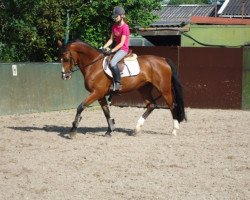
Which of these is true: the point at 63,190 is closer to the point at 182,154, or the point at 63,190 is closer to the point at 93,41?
the point at 182,154

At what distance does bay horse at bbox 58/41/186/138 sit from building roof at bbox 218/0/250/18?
112ft

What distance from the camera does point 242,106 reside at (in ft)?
62.4

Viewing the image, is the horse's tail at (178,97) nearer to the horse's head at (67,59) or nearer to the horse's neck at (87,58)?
the horse's neck at (87,58)

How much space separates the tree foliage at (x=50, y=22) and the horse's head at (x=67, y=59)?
581 centimetres

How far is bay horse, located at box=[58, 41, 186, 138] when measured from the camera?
12.2 meters

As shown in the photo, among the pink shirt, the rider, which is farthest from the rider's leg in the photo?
the pink shirt

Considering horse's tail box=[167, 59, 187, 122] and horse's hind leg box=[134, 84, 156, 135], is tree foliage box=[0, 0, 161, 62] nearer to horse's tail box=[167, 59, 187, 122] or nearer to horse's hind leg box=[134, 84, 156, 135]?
horse's hind leg box=[134, 84, 156, 135]

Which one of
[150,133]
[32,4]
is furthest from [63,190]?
[32,4]

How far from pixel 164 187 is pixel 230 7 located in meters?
43.0

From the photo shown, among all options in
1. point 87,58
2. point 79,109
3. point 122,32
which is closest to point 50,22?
point 87,58

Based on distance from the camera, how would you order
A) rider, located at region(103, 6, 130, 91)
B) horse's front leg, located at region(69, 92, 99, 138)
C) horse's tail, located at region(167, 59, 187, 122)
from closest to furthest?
1. horse's front leg, located at region(69, 92, 99, 138)
2. rider, located at region(103, 6, 130, 91)
3. horse's tail, located at region(167, 59, 187, 122)

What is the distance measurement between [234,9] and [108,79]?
37.6 m

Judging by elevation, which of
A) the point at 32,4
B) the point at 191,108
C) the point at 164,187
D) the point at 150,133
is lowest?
the point at 191,108

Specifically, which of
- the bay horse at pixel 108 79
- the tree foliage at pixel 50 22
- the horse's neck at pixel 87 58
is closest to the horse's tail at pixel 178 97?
the bay horse at pixel 108 79
